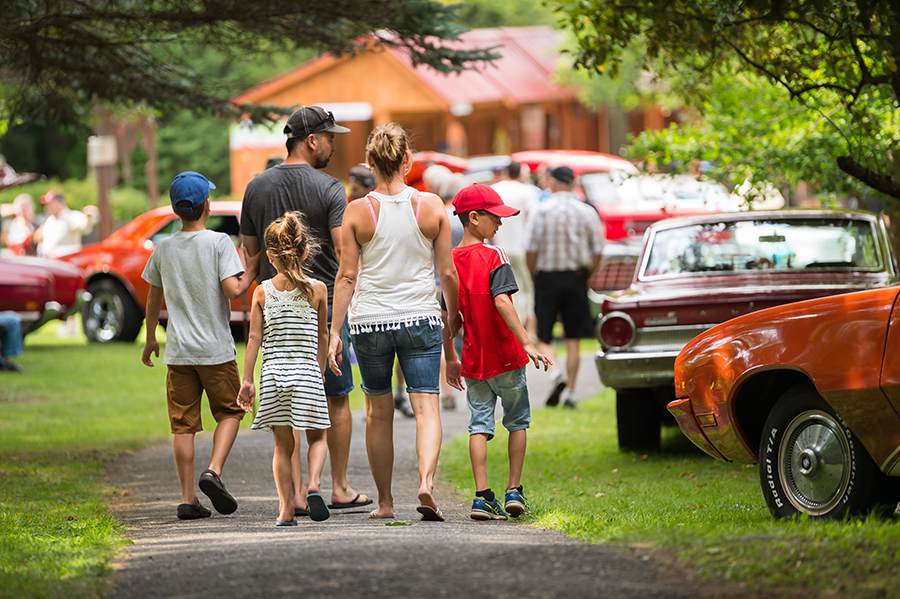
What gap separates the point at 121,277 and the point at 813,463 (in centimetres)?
1304

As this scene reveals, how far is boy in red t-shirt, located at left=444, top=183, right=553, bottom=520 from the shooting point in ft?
20.1

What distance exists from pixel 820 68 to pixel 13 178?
38.1 feet

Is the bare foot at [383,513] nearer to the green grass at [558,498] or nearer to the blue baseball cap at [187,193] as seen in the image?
the green grass at [558,498]

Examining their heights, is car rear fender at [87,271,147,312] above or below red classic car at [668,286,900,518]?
above

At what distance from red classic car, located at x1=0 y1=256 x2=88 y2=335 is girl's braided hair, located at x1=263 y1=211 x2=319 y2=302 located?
33.0 ft

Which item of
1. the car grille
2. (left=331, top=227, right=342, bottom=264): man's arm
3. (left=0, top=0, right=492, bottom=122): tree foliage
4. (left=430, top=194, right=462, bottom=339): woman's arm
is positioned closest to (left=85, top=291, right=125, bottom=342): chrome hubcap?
the car grille

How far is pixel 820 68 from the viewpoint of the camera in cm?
883

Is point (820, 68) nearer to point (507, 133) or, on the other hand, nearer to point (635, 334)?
point (635, 334)

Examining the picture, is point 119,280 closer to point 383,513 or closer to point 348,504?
point 348,504

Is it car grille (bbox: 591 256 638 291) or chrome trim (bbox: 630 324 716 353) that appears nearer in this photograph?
chrome trim (bbox: 630 324 716 353)

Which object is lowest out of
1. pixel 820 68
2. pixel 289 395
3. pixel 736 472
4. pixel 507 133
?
pixel 736 472

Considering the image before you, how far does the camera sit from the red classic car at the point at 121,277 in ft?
54.4

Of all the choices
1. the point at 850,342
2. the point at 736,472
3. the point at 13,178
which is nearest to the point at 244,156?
the point at 13,178

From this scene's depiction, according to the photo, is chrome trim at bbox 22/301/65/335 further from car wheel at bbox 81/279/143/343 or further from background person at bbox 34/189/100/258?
background person at bbox 34/189/100/258
